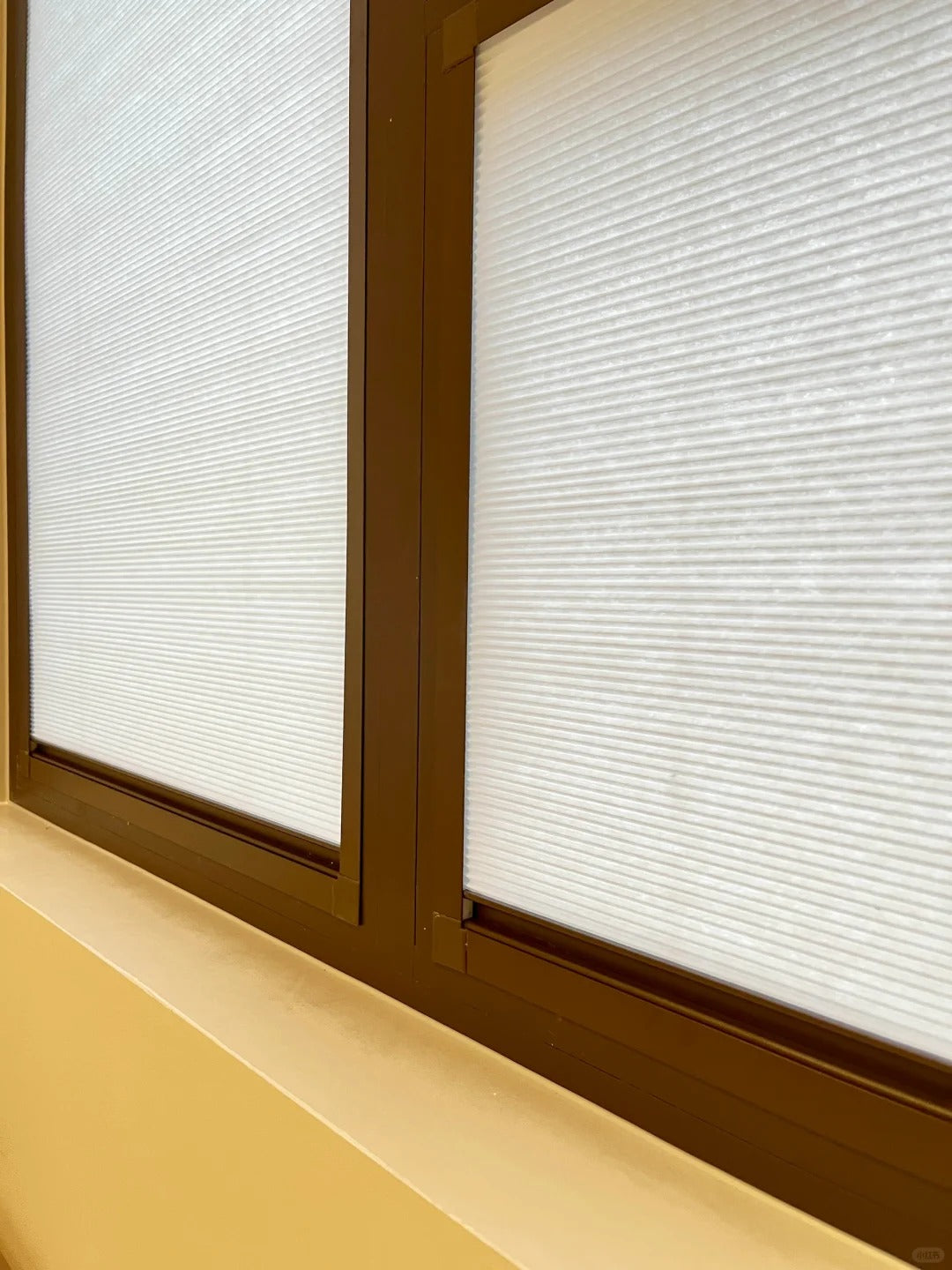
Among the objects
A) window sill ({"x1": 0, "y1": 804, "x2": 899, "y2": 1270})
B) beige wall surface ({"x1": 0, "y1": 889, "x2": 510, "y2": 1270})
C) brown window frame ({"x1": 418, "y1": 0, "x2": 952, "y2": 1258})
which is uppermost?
brown window frame ({"x1": 418, "y1": 0, "x2": 952, "y2": 1258})

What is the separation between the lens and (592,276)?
72 centimetres

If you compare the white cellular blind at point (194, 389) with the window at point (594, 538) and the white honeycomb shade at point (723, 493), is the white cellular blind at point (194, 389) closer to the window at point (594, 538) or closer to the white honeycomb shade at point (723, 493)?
the window at point (594, 538)

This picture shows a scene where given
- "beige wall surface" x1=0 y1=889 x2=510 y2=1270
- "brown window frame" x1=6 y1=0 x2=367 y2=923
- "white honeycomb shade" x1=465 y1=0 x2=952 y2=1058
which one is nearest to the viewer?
"white honeycomb shade" x1=465 y1=0 x2=952 y2=1058

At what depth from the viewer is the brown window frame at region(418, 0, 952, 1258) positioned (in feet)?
1.81

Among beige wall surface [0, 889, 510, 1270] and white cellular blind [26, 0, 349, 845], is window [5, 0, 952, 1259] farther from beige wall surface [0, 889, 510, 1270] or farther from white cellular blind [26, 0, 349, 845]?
beige wall surface [0, 889, 510, 1270]

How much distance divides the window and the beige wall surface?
0.17 m

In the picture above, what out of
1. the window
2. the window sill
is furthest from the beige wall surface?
the window

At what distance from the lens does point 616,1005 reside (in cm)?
69

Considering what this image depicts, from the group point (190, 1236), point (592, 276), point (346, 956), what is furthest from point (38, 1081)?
point (592, 276)

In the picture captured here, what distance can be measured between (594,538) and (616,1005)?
0.37 meters

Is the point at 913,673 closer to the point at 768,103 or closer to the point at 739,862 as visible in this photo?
the point at 739,862

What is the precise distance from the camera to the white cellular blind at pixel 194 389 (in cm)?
102

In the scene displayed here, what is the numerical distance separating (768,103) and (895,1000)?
0.58m

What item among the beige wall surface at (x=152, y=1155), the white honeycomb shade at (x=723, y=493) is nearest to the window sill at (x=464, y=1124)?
the beige wall surface at (x=152, y=1155)
